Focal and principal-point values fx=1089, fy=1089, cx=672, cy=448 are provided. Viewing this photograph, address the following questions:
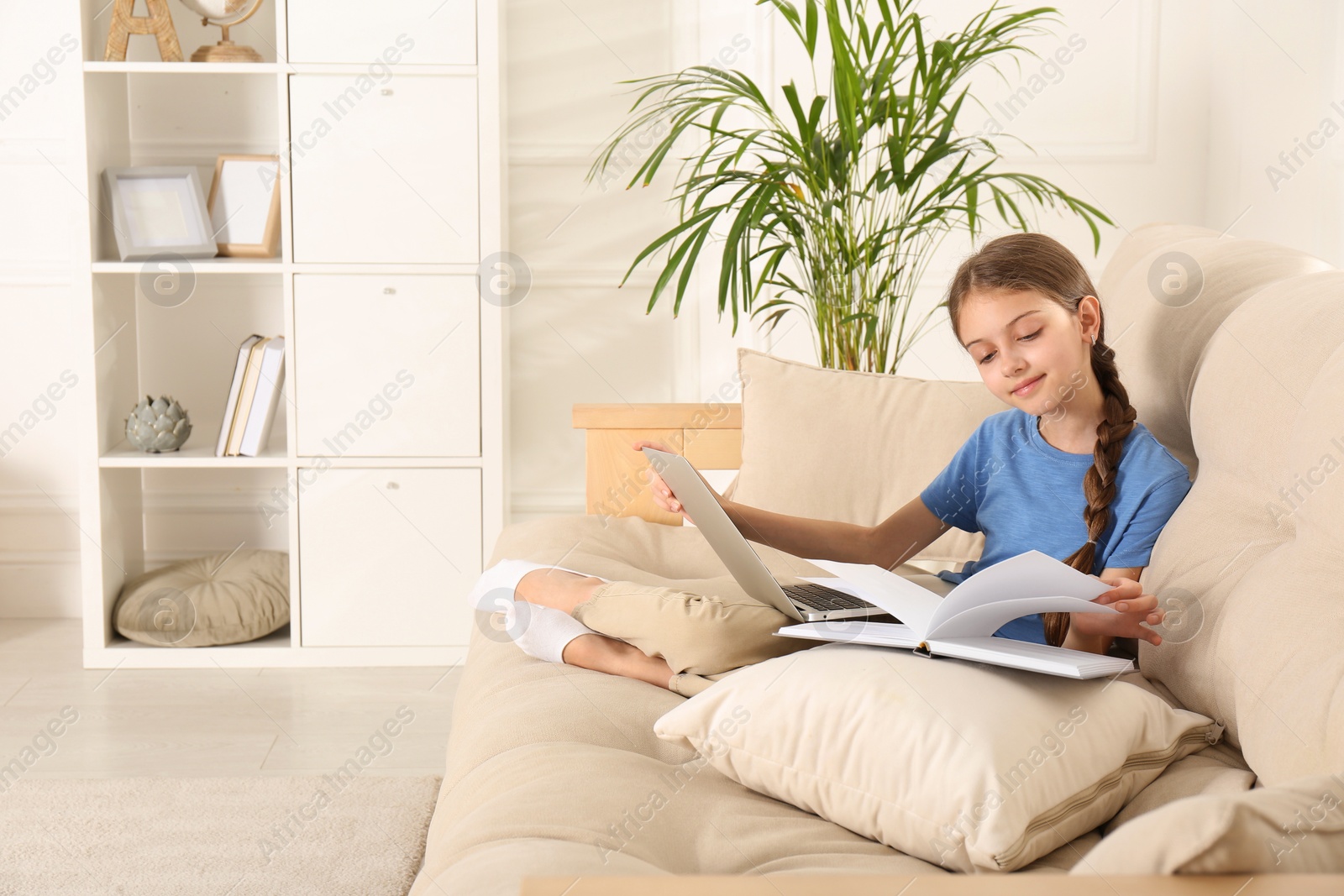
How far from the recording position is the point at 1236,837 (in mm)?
508

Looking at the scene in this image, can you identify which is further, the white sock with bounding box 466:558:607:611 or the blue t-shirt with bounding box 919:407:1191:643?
the white sock with bounding box 466:558:607:611

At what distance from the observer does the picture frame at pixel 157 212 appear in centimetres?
238

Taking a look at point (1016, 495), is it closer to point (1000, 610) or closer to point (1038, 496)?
point (1038, 496)

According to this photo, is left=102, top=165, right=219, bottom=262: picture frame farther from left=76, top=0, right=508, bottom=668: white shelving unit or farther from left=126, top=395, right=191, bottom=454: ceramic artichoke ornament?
left=126, top=395, right=191, bottom=454: ceramic artichoke ornament

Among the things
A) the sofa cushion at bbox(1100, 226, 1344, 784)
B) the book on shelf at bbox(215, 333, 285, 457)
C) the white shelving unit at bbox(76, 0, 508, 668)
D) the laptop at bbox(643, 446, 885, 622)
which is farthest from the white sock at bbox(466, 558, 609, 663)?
the book on shelf at bbox(215, 333, 285, 457)

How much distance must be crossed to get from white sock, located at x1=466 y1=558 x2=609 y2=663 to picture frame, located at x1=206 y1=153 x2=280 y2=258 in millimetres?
1433

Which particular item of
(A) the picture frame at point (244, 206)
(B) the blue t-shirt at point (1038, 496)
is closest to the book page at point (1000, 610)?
(B) the blue t-shirt at point (1038, 496)

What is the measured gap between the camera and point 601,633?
1.19 m

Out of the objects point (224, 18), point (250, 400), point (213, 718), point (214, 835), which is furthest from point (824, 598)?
point (224, 18)

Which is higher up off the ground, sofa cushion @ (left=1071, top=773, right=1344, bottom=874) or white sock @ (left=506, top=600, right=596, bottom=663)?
sofa cushion @ (left=1071, top=773, right=1344, bottom=874)

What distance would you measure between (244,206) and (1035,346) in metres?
1.94

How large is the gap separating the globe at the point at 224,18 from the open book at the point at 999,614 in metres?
2.10

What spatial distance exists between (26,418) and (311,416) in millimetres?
913

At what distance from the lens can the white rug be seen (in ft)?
4.75
